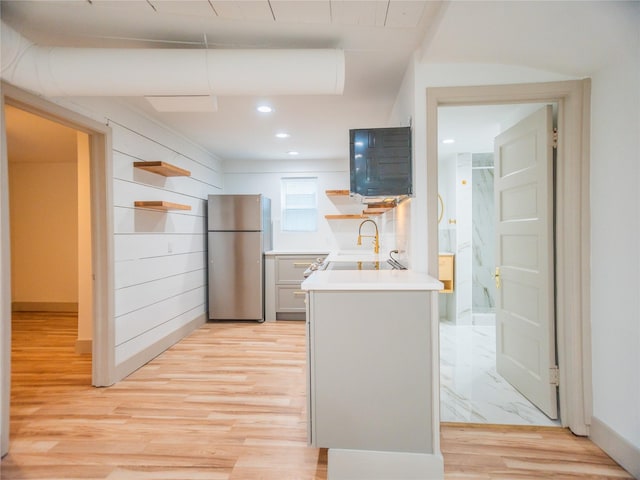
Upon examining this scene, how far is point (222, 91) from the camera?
6.82ft

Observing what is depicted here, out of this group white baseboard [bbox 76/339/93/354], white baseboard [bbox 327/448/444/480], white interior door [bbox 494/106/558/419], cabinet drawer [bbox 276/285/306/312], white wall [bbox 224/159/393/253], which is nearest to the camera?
white baseboard [bbox 327/448/444/480]

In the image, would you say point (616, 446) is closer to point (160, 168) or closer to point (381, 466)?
point (381, 466)

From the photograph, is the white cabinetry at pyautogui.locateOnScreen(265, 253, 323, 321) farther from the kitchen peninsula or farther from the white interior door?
the kitchen peninsula

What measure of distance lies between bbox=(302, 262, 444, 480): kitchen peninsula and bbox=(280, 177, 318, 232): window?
389cm

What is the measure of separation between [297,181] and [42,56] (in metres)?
3.94

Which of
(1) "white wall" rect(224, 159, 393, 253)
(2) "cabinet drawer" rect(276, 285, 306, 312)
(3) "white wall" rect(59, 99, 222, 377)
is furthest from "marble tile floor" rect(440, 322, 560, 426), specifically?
(3) "white wall" rect(59, 99, 222, 377)

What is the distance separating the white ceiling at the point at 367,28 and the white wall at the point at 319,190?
306 cm

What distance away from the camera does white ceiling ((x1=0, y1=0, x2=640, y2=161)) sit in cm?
165

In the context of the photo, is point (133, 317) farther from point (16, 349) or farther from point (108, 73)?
point (108, 73)

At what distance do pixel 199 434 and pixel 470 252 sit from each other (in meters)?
3.84

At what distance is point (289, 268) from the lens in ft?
16.7

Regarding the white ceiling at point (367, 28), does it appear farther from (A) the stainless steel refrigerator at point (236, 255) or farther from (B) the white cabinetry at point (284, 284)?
(B) the white cabinetry at point (284, 284)

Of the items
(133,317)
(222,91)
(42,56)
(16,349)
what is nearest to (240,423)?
(133,317)

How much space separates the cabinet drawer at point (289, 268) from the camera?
5.10 meters
